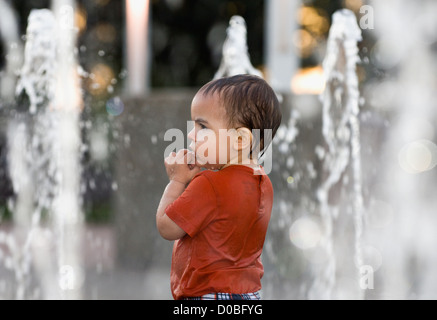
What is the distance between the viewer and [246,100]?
5.90ft

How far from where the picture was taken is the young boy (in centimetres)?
177

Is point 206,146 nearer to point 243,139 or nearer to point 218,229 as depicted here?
point 243,139

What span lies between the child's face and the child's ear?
1cm

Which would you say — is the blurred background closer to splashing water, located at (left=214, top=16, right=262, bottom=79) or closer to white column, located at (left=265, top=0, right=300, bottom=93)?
white column, located at (left=265, top=0, right=300, bottom=93)

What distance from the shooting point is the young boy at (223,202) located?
1773 millimetres

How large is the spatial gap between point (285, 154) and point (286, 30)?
1627 mm

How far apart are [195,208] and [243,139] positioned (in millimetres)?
243

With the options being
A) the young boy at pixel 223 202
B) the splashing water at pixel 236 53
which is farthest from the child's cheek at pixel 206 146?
the splashing water at pixel 236 53

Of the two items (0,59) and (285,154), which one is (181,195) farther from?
(0,59)

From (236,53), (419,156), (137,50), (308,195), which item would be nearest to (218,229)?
(308,195)

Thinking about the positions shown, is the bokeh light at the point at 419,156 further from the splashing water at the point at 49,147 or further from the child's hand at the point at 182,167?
the child's hand at the point at 182,167

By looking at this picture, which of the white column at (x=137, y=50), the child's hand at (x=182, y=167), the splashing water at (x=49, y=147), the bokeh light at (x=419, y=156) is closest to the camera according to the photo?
the child's hand at (x=182, y=167)

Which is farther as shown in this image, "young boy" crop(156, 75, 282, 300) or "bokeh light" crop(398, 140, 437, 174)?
"bokeh light" crop(398, 140, 437, 174)

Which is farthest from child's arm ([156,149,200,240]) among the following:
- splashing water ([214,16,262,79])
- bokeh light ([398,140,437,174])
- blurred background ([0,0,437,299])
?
bokeh light ([398,140,437,174])
